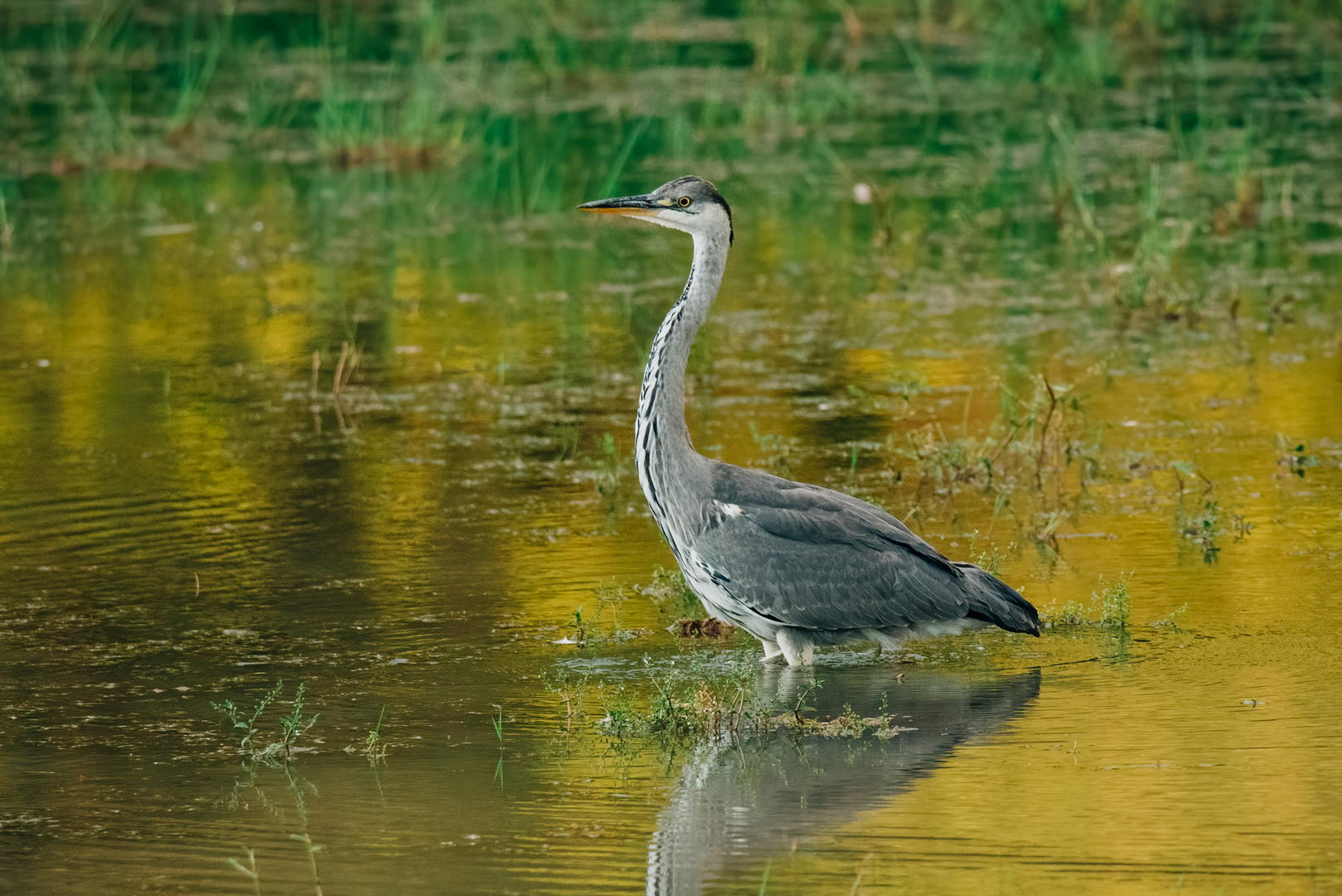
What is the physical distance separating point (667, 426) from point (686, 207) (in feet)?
3.00

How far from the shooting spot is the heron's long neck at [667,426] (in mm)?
7719

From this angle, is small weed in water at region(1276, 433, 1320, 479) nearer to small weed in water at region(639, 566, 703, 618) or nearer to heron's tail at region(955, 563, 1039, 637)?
heron's tail at region(955, 563, 1039, 637)

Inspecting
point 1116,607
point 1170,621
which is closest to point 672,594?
point 1116,607

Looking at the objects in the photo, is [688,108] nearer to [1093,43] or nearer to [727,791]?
[1093,43]

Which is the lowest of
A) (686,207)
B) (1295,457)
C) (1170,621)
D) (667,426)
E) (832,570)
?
(1170,621)

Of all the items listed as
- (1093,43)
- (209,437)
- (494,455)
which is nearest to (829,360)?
(494,455)

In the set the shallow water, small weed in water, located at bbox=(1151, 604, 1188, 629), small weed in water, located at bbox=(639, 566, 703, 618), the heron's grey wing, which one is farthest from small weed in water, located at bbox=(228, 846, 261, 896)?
small weed in water, located at bbox=(1151, 604, 1188, 629)

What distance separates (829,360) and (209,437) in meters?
3.44

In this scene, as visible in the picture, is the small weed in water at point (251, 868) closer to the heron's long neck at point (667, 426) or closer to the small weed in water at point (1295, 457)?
→ the heron's long neck at point (667, 426)

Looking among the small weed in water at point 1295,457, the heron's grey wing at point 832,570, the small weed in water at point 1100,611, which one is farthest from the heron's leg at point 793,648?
the small weed in water at point 1295,457

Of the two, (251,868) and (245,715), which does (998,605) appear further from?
(251,868)

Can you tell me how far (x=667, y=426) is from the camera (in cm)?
777

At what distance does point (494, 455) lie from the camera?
34.2 ft

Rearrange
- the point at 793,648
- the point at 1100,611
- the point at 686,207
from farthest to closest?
the point at 686,207 < the point at 1100,611 < the point at 793,648
